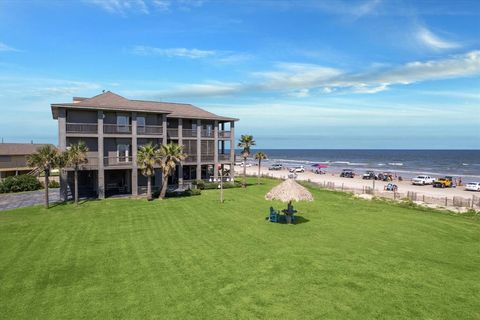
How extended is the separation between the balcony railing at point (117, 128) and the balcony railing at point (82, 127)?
993 millimetres

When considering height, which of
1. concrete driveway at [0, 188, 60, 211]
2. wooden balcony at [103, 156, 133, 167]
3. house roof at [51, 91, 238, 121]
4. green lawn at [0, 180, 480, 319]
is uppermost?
house roof at [51, 91, 238, 121]

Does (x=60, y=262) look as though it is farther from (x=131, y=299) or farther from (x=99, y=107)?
(x=99, y=107)

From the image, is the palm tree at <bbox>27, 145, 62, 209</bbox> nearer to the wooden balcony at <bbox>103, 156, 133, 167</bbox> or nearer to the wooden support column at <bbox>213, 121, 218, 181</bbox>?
the wooden balcony at <bbox>103, 156, 133, 167</bbox>

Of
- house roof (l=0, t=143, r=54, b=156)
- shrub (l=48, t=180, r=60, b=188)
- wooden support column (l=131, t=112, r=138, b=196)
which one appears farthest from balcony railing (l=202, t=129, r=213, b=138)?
house roof (l=0, t=143, r=54, b=156)

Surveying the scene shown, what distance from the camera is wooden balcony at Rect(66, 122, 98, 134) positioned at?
31.9m

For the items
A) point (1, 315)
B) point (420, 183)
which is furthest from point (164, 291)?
point (420, 183)

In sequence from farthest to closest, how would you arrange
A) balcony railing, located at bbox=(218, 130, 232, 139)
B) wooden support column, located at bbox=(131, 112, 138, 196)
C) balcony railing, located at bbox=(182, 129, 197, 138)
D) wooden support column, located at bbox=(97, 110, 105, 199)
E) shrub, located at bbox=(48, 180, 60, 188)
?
balcony railing, located at bbox=(218, 130, 232, 139)
balcony railing, located at bbox=(182, 129, 197, 138)
shrub, located at bbox=(48, 180, 60, 188)
wooden support column, located at bbox=(131, 112, 138, 196)
wooden support column, located at bbox=(97, 110, 105, 199)

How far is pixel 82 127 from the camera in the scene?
32.5 metres

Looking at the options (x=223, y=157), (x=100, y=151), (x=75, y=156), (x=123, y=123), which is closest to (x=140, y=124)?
(x=123, y=123)

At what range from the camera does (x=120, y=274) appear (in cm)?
1322

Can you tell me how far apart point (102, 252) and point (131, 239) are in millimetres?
2343

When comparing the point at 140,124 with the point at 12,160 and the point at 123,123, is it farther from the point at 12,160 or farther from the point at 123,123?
the point at 12,160

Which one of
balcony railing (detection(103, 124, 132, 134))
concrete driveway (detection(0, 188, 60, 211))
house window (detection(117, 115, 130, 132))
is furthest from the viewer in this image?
house window (detection(117, 115, 130, 132))

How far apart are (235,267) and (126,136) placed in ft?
79.7
